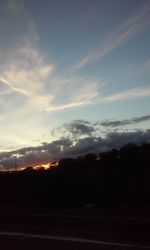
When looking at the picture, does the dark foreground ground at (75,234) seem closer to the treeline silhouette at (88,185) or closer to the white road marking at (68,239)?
the white road marking at (68,239)

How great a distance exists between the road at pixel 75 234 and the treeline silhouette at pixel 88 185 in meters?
13.9

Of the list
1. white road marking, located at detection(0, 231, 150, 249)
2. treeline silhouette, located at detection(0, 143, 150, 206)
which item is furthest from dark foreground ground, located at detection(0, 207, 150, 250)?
treeline silhouette, located at detection(0, 143, 150, 206)

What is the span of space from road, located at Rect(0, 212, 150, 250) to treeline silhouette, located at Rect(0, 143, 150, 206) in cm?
1394

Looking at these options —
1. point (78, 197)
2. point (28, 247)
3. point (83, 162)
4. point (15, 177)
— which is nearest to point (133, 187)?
point (78, 197)

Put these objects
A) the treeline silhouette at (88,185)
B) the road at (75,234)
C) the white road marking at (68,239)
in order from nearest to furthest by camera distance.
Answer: the white road marking at (68,239)
the road at (75,234)
the treeline silhouette at (88,185)

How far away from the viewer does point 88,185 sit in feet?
129

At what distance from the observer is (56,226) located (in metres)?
17.3

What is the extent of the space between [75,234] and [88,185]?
2501cm

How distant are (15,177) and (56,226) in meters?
44.8

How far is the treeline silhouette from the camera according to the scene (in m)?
36.1

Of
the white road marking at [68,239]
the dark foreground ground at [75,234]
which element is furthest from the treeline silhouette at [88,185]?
the white road marking at [68,239]

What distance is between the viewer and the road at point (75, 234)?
1191 centimetres

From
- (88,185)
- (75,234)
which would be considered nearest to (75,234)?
(75,234)

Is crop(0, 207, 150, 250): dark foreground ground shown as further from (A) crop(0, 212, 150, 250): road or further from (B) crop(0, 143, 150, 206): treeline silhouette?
(B) crop(0, 143, 150, 206): treeline silhouette
